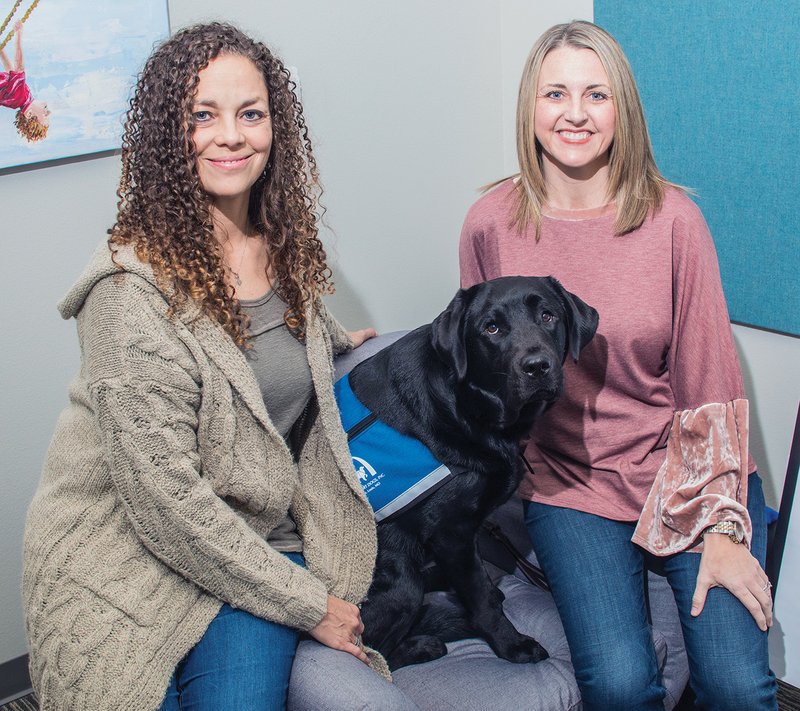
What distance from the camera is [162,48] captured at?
1.53 meters

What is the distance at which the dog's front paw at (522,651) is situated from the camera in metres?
1.78

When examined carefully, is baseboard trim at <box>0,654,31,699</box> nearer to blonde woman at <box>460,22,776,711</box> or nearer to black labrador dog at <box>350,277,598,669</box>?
black labrador dog at <box>350,277,598,669</box>

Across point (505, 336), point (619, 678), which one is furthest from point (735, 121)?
point (619, 678)

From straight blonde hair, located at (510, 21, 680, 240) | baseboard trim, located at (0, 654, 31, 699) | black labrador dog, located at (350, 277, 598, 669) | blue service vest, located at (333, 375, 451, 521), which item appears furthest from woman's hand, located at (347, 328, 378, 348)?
baseboard trim, located at (0, 654, 31, 699)

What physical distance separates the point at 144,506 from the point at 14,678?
1175 millimetres

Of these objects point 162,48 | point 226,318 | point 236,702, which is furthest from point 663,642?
point 162,48

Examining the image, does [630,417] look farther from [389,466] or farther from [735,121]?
[735,121]

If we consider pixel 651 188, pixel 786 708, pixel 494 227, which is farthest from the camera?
pixel 786 708

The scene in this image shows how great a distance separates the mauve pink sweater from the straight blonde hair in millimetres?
31

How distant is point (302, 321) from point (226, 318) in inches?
7.5

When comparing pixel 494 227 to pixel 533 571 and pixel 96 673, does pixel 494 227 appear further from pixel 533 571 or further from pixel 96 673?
pixel 96 673

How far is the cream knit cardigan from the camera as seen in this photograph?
1.41 m

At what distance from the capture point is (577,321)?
1712mm

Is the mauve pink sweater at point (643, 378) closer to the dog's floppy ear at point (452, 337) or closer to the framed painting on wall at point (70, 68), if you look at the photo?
the dog's floppy ear at point (452, 337)
